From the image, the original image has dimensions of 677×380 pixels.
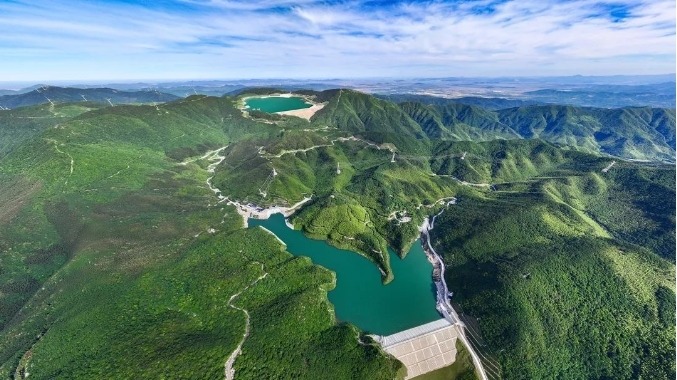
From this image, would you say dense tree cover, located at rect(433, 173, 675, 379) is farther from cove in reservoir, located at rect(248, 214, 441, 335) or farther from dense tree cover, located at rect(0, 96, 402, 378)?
dense tree cover, located at rect(0, 96, 402, 378)

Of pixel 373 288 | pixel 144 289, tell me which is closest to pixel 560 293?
pixel 373 288

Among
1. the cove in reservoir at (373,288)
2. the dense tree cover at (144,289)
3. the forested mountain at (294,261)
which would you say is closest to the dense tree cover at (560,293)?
the forested mountain at (294,261)

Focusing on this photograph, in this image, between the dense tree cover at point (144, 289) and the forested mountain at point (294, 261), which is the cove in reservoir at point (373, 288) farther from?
the dense tree cover at point (144, 289)

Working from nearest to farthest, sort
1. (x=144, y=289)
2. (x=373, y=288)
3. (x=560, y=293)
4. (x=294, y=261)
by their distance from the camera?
(x=144, y=289) → (x=560, y=293) → (x=373, y=288) → (x=294, y=261)

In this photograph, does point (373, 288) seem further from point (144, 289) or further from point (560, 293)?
point (144, 289)

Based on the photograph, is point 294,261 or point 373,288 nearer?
point 373,288

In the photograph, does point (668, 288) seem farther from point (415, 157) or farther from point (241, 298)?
point (415, 157)

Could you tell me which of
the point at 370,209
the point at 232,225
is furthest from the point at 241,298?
the point at 370,209

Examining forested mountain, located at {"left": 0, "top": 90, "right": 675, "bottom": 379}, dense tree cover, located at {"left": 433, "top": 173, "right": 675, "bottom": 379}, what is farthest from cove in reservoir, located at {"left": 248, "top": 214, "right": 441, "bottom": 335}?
dense tree cover, located at {"left": 433, "top": 173, "right": 675, "bottom": 379}
